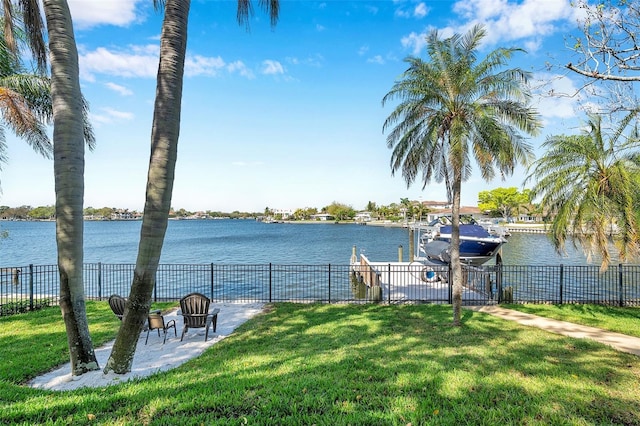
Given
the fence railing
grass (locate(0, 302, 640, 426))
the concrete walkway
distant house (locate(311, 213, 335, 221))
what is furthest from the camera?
distant house (locate(311, 213, 335, 221))

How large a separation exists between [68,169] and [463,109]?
9.27 metres

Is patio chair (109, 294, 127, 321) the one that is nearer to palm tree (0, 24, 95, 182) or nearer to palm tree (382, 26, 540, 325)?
palm tree (0, 24, 95, 182)

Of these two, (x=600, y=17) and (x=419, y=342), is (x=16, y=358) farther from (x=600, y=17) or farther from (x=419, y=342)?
(x=600, y=17)

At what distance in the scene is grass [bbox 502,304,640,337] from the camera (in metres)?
9.24

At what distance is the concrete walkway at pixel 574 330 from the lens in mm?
7551

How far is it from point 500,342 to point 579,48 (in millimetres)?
5713

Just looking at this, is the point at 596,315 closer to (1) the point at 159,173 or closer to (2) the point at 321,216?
(1) the point at 159,173

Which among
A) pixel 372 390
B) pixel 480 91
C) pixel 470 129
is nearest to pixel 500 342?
pixel 372 390

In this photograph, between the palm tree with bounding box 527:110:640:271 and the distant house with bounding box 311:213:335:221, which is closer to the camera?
the palm tree with bounding box 527:110:640:271

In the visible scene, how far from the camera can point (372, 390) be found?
4484 mm

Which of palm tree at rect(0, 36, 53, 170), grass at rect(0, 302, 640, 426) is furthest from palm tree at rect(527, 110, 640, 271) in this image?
palm tree at rect(0, 36, 53, 170)

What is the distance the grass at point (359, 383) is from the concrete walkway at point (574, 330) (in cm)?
68

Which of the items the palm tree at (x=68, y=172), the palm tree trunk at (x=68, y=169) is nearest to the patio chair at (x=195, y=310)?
the palm tree at (x=68, y=172)

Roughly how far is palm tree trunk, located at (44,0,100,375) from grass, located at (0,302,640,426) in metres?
1.13
